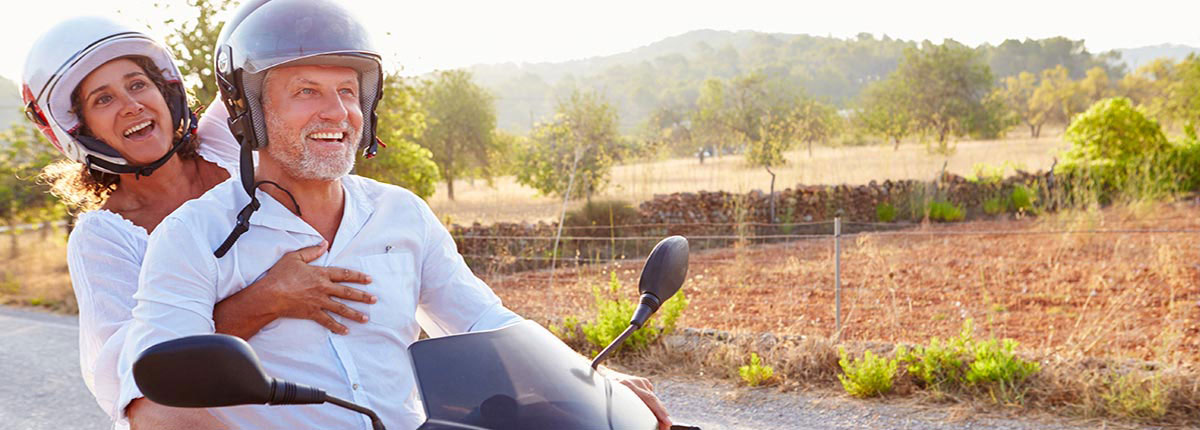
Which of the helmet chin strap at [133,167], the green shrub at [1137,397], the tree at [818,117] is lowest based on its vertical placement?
the green shrub at [1137,397]

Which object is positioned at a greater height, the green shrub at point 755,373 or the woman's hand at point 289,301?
the woman's hand at point 289,301

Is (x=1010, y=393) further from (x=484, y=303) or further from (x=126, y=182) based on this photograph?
(x=126, y=182)

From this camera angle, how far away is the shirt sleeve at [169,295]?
1.73 metres

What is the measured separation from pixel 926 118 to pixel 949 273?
4585 centimetres

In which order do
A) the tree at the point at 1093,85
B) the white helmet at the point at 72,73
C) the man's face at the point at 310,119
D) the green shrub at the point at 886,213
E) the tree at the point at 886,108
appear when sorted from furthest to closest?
1. the tree at the point at 1093,85
2. the tree at the point at 886,108
3. the green shrub at the point at 886,213
4. the white helmet at the point at 72,73
5. the man's face at the point at 310,119

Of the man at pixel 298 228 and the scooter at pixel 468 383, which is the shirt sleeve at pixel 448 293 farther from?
the scooter at pixel 468 383

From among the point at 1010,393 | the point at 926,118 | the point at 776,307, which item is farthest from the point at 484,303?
the point at 926,118

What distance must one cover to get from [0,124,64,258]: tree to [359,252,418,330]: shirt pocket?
13.4 m

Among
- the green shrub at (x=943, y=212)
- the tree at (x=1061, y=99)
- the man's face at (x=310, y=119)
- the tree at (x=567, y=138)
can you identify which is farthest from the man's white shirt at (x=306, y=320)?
the tree at (x=1061, y=99)

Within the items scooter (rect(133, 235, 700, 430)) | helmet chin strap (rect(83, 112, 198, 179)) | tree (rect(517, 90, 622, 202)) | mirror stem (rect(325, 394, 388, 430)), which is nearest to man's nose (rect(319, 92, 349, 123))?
scooter (rect(133, 235, 700, 430))

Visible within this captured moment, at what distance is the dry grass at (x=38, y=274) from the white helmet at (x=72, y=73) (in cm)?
732

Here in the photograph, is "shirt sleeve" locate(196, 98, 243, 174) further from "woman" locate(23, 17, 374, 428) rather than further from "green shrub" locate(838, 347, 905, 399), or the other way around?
"green shrub" locate(838, 347, 905, 399)

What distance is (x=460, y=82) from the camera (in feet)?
130

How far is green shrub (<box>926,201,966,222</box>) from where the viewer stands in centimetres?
1695
